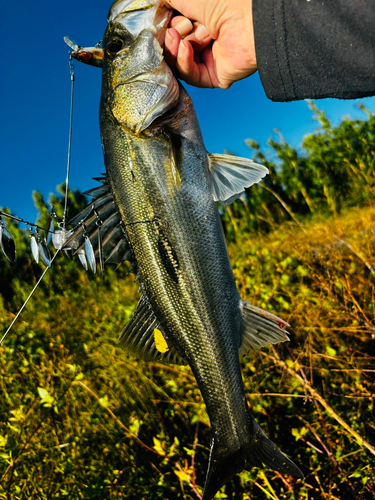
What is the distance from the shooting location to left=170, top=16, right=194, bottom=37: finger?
1.87m

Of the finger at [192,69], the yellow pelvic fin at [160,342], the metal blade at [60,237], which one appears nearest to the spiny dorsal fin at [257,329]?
the yellow pelvic fin at [160,342]

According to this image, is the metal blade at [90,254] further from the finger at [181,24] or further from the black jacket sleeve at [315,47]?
the finger at [181,24]

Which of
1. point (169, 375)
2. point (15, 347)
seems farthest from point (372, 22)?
point (15, 347)

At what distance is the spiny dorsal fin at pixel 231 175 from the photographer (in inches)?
68.7

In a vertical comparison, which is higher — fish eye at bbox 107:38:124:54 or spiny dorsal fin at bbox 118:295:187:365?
fish eye at bbox 107:38:124:54

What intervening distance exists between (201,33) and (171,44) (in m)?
0.28

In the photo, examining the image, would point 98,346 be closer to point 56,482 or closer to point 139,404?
point 139,404

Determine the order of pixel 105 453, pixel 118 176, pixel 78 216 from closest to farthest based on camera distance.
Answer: pixel 118 176 → pixel 78 216 → pixel 105 453

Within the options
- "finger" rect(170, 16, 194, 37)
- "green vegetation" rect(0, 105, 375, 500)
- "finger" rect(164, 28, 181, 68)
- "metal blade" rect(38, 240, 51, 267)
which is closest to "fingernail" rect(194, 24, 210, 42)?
"finger" rect(170, 16, 194, 37)

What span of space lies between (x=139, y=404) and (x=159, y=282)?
8.52 ft

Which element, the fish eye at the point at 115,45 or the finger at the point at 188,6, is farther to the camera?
the fish eye at the point at 115,45

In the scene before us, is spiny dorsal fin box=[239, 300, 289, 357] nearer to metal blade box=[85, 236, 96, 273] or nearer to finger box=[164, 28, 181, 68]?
metal blade box=[85, 236, 96, 273]

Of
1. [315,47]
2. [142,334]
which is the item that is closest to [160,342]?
[142,334]

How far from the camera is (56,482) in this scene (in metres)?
3.23
